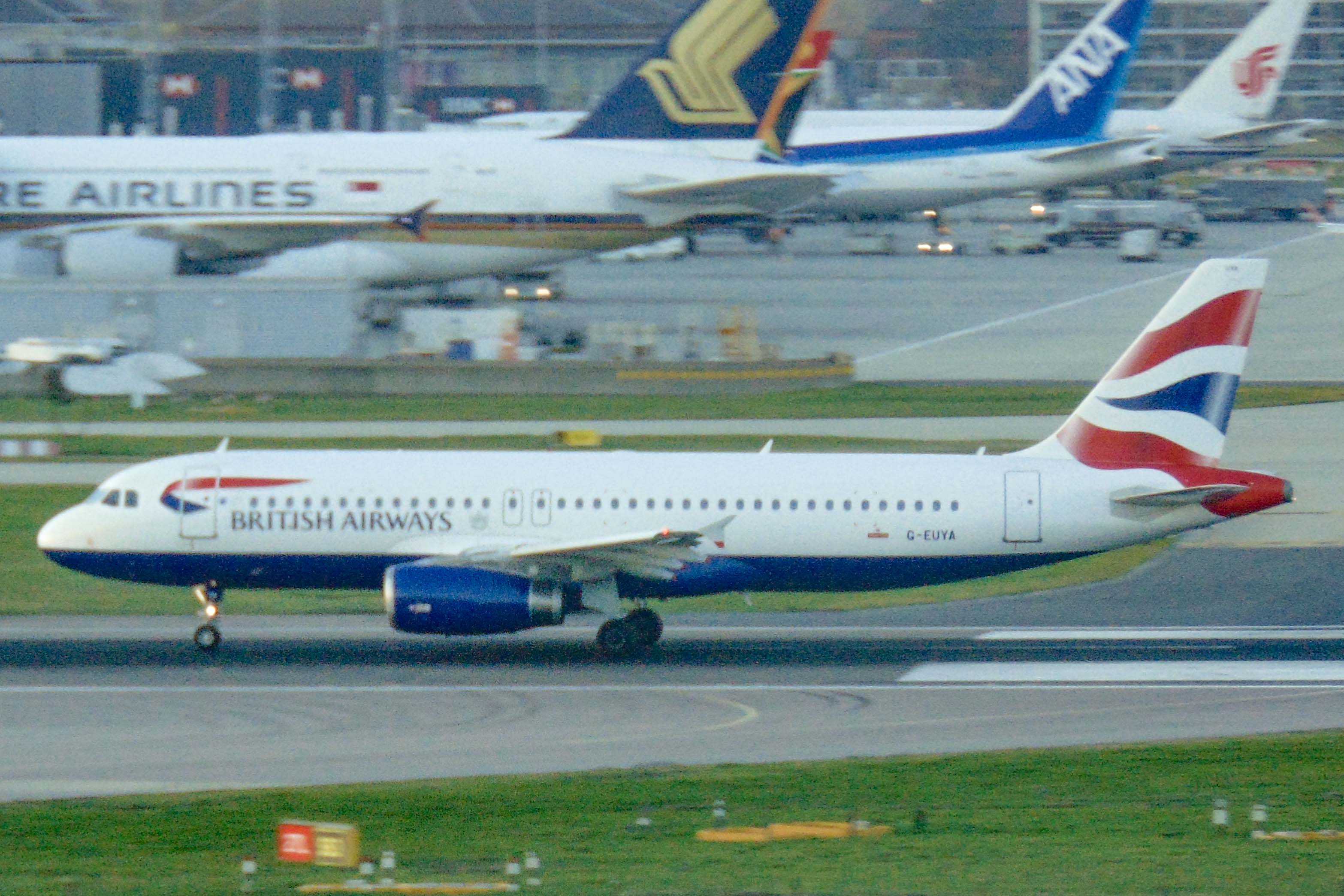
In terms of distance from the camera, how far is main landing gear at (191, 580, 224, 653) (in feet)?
83.7

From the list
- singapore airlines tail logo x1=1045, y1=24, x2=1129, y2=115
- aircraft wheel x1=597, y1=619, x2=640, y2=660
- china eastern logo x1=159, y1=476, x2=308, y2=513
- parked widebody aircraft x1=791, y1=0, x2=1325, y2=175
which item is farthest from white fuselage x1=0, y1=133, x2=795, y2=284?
parked widebody aircraft x1=791, y1=0, x2=1325, y2=175

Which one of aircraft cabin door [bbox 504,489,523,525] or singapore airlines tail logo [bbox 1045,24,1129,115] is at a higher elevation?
singapore airlines tail logo [bbox 1045,24,1129,115]

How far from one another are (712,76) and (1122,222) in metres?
46.6

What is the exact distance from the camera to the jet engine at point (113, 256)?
179 ft

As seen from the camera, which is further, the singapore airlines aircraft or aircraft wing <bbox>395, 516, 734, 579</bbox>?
the singapore airlines aircraft

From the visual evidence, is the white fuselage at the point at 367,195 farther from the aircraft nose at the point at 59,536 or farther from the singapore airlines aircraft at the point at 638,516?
the singapore airlines aircraft at the point at 638,516

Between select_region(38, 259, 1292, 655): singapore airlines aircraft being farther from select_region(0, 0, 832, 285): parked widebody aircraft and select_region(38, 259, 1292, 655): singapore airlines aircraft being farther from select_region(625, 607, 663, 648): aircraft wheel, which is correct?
select_region(0, 0, 832, 285): parked widebody aircraft

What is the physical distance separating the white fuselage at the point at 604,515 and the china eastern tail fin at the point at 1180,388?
1.62 ft

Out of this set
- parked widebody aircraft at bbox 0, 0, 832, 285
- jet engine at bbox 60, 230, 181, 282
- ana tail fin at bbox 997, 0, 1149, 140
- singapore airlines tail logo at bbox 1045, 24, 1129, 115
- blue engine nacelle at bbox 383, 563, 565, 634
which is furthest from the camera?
ana tail fin at bbox 997, 0, 1149, 140

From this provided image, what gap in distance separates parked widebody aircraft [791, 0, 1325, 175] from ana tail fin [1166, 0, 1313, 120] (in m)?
0.05

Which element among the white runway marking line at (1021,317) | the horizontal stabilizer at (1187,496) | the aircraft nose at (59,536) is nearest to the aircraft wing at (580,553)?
the aircraft nose at (59,536)

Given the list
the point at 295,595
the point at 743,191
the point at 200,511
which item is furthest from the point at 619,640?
the point at 743,191

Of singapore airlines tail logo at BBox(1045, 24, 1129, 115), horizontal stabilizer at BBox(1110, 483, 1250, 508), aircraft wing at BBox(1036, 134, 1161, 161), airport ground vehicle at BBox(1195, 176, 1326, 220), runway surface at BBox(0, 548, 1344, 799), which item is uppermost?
singapore airlines tail logo at BBox(1045, 24, 1129, 115)

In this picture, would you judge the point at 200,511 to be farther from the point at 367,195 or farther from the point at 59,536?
the point at 367,195
